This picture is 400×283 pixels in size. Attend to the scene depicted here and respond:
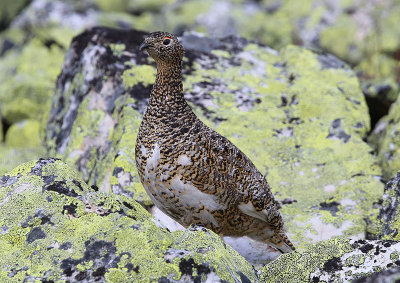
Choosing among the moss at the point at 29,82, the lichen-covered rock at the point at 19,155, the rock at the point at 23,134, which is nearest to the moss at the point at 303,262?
the lichen-covered rock at the point at 19,155

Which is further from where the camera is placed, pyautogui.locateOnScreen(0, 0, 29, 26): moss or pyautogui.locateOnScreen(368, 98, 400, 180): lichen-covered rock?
pyautogui.locateOnScreen(0, 0, 29, 26): moss

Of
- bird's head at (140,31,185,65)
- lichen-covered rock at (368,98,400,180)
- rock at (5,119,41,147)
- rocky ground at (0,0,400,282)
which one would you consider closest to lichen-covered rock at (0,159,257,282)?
rocky ground at (0,0,400,282)

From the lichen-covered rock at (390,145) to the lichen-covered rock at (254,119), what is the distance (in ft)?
0.42

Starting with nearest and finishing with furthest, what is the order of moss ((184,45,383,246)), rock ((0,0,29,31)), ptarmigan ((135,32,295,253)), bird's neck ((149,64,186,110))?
1. ptarmigan ((135,32,295,253))
2. bird's neck ((149,64,186,110))
3. moss ((184,45,383,246))
4. rock ((0,0,29,31))

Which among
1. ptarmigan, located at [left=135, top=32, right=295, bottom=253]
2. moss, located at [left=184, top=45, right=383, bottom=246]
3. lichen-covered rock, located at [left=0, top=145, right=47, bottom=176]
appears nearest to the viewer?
ptarmigan, located at [left=135, top=32, right=295, bottom=253]

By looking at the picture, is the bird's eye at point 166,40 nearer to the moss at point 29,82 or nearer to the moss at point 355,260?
the moss at point 355,260

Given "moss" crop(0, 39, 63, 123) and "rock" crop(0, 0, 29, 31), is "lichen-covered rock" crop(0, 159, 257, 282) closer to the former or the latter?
"moss" crop(0, 39, 63, 123)

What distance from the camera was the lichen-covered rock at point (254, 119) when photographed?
5586 millimetres

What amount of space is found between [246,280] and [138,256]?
0.70 metres

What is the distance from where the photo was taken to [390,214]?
4547mm

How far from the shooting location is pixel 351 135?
21.4 ft

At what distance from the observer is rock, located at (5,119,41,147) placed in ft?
29.0

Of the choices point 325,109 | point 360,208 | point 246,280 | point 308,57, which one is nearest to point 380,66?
point 308,57

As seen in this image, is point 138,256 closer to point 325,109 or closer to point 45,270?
point 45,270
